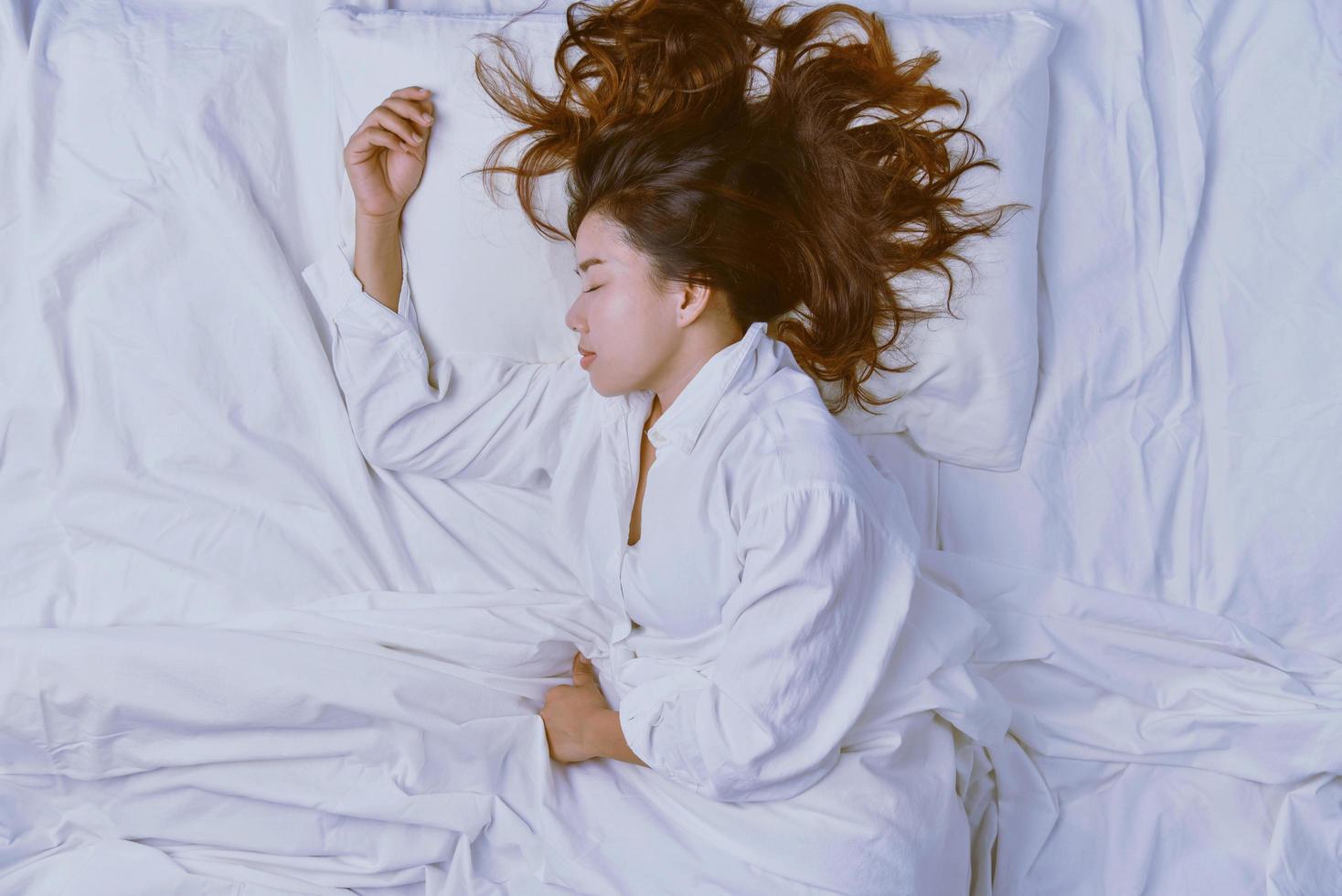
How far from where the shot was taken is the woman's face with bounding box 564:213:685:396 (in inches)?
43.8

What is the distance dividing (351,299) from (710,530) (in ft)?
1.73

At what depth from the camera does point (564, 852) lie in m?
1.11

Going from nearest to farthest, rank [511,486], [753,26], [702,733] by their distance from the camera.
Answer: [702,733], [753,26], [511,486]

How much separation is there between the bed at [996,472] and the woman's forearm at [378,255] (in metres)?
0.11

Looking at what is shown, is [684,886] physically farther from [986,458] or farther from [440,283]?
[440,283]

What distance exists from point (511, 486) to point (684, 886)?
0.53 metres

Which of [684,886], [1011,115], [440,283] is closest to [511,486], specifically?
[440,283]

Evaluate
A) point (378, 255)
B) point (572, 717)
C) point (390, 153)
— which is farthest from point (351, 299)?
point (572, 717)

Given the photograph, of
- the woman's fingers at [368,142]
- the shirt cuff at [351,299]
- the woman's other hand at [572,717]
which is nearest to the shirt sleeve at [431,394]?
the shirt cuff at [351,299]

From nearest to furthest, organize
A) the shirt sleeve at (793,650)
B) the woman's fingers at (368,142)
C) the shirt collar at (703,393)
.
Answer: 1. the shirt sleeve at (793,650)
2. the shirt collar at (703,393)
3. the woman's fingers at (368,142)

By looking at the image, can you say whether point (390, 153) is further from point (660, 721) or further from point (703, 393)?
point (660, 721)

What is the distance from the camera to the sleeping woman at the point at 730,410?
104cm

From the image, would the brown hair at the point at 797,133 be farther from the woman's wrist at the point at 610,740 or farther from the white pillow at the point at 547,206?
the woman's wrist at the point at 610,740

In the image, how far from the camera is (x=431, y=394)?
127cm
